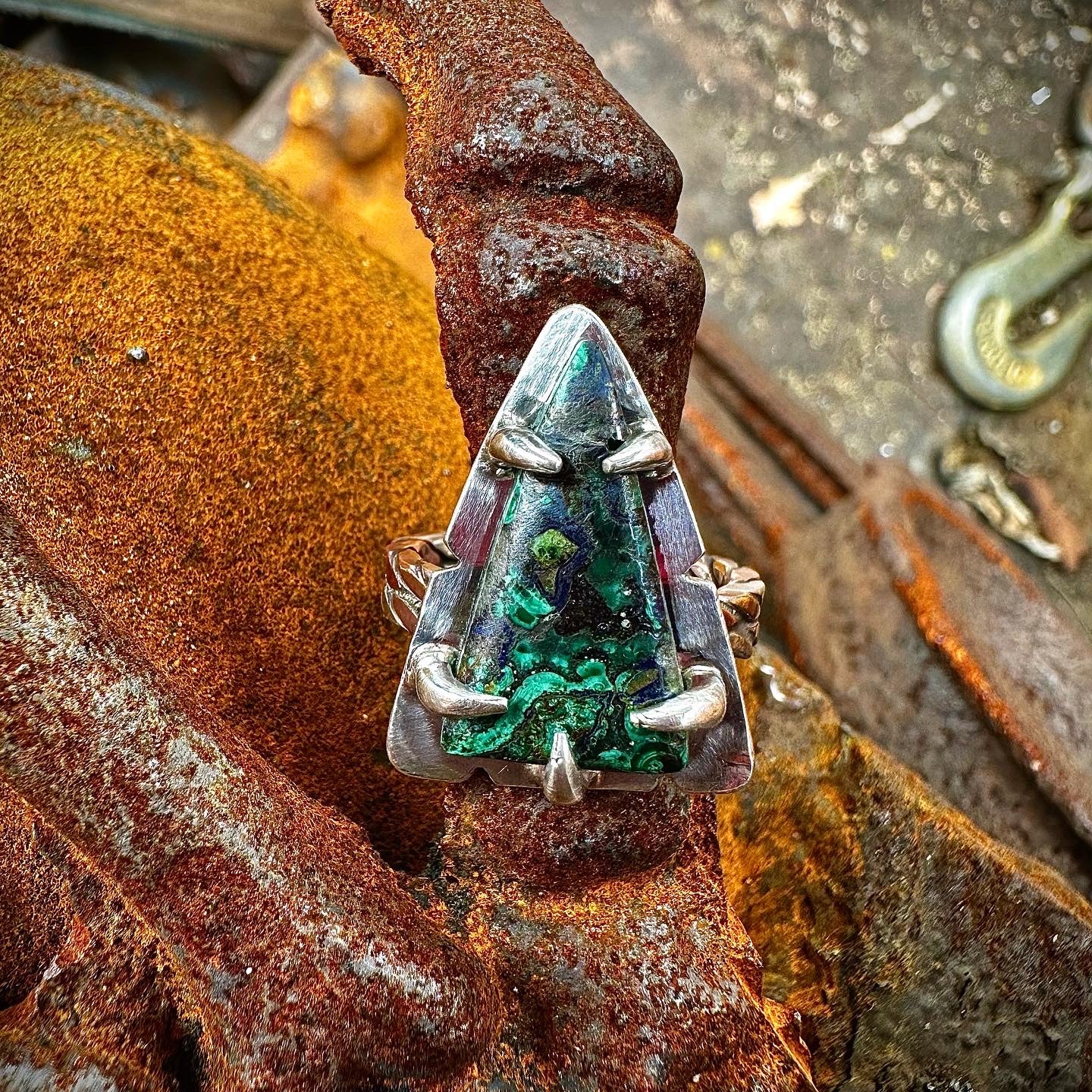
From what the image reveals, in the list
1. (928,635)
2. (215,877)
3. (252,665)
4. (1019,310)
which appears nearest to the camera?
(215,877)

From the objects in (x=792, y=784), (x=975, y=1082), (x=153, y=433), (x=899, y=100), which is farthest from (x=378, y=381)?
(x=899, y=100)

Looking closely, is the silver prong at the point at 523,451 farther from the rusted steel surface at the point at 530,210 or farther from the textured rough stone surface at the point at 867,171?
the textured rough stone surface at the point at 867,171

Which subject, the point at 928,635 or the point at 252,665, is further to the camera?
the point at 928,635

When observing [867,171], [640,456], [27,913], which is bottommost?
[27,913]

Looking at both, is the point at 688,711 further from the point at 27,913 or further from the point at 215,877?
the point at 27,913

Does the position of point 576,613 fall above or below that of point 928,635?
above

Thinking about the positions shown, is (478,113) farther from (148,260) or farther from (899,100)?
(899,100)

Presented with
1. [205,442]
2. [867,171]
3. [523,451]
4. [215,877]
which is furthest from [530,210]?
[867,171]

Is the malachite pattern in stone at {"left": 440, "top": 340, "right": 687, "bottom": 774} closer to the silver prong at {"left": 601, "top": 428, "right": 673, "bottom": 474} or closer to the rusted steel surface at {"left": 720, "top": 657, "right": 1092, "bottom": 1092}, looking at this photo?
the silver prong at {"left": 601, "top": 428, "right": 673, "bottom": 474}
